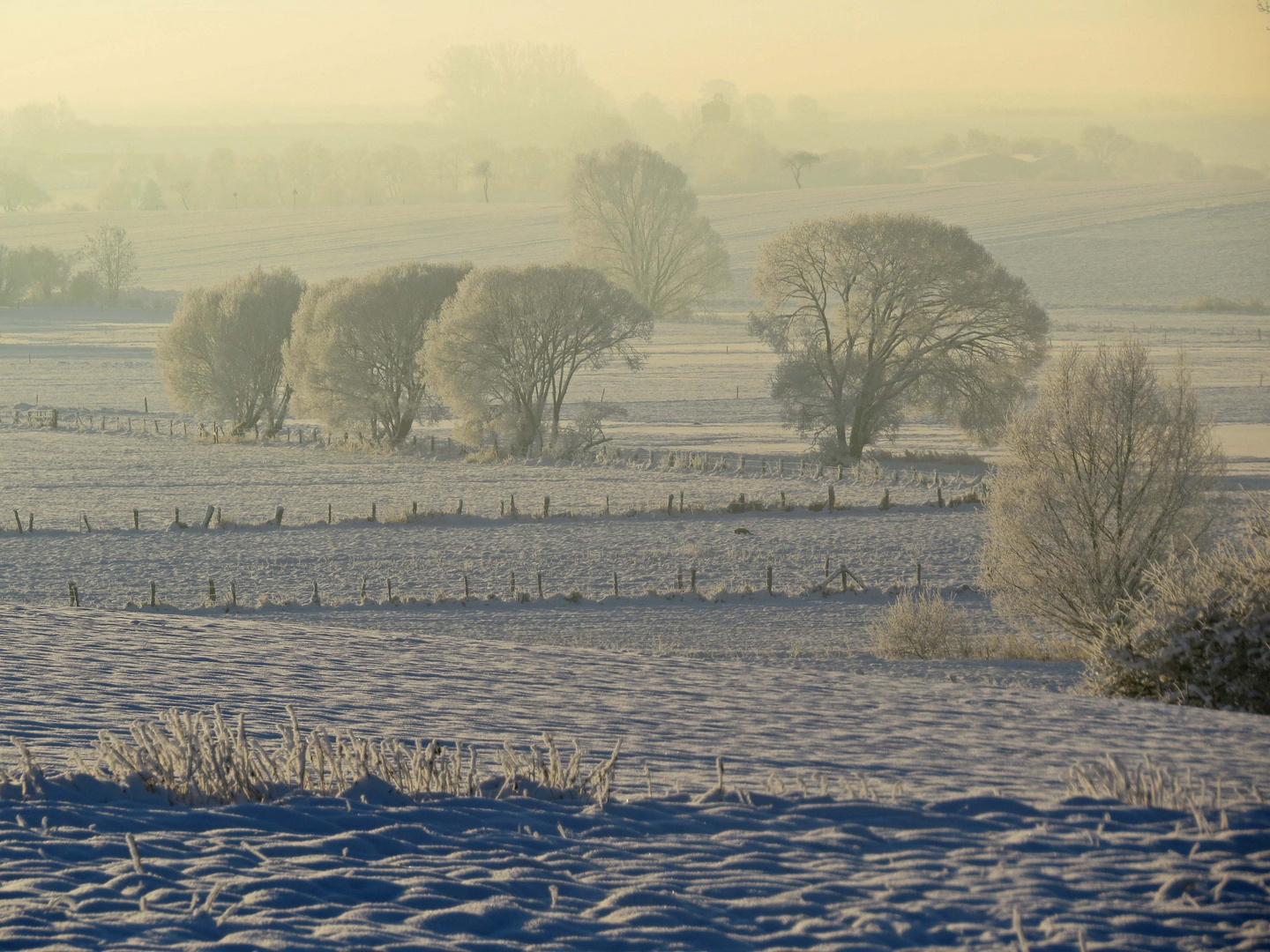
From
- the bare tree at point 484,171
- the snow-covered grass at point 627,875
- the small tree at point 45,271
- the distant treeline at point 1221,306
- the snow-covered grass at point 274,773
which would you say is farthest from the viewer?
the bare tree at point 484,171

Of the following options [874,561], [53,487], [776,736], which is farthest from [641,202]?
[776,736]

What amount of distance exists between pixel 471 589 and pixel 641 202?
82475 mm

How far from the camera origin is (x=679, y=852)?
22.8ft

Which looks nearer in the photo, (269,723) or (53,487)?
(269,723)

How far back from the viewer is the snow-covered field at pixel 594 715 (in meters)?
5.95

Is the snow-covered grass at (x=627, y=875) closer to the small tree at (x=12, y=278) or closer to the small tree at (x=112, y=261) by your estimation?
the small tree at (x=112, y=261)

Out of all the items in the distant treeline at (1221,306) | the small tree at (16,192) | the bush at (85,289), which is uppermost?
the small tree at (16,192)

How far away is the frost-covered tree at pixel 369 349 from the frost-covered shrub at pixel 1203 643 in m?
39.4

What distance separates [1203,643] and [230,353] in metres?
50.2

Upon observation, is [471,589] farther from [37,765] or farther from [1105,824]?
[1105,824]

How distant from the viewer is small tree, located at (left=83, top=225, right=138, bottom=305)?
11062 cm

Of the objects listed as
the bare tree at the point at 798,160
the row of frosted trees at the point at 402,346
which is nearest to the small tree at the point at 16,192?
the bare tree at the point at 798,160

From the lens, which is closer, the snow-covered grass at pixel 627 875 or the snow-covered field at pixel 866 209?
the snow-covered grass at pixel 627 875

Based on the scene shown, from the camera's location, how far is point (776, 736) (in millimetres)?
11203
